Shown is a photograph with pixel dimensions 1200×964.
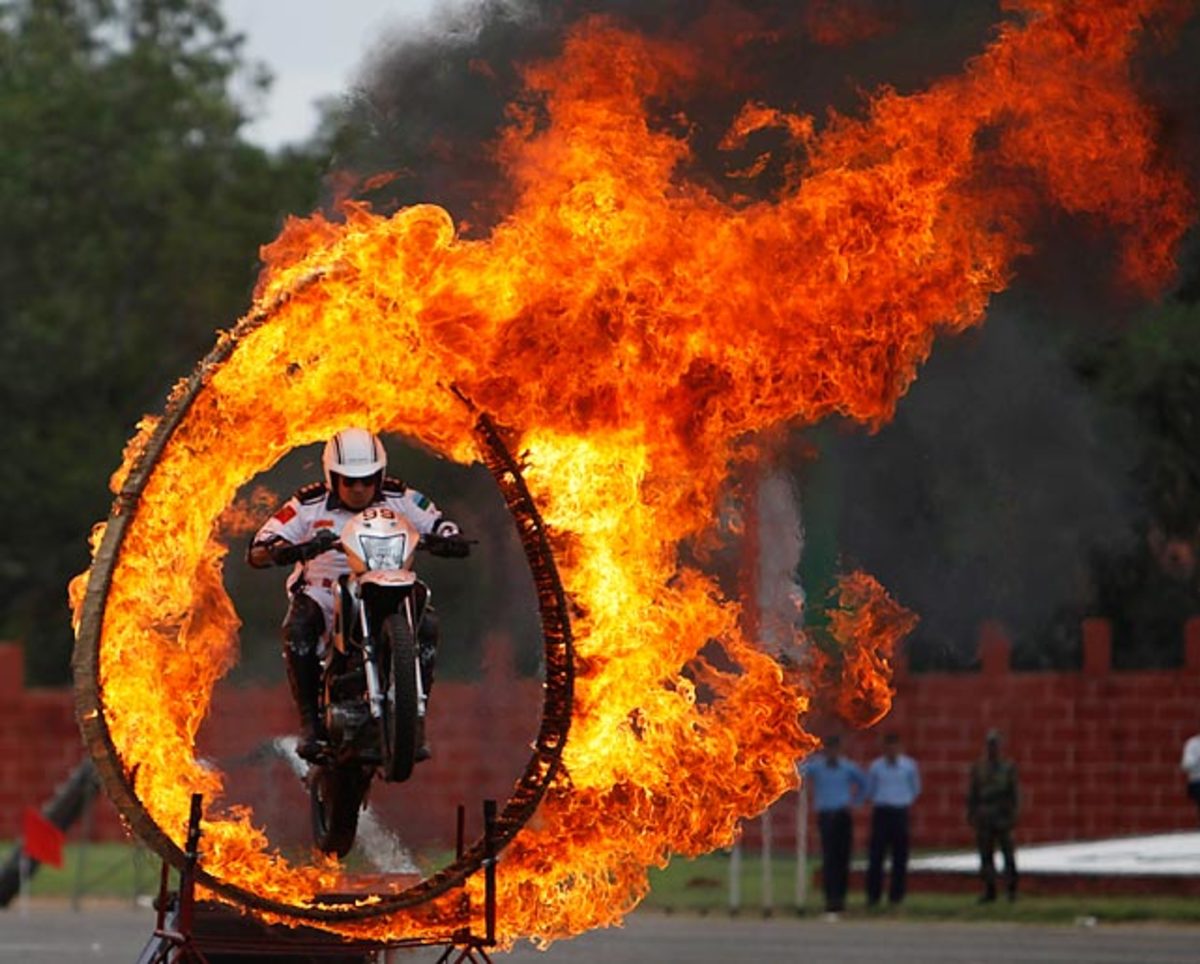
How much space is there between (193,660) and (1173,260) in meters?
6.75

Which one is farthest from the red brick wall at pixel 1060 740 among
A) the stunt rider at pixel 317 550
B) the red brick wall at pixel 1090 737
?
the stunt rider at pixel 317 550

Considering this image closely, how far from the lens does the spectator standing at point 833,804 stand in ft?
109

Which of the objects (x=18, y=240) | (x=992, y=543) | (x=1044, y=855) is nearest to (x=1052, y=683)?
(x=1044, y=855)

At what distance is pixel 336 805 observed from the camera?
647 inches

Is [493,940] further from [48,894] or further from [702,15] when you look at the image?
[48,894]

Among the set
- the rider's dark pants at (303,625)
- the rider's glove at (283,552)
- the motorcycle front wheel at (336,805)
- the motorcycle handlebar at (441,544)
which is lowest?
the motorcycle front wheel at (336,805)

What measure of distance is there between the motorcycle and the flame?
50 centimetres

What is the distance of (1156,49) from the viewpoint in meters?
18.3

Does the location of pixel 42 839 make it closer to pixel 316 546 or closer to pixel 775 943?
pixel 775 943

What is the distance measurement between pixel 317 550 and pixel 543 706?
4.70 ft

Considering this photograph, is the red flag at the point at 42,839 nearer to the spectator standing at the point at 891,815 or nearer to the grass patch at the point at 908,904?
the grass patch at the point at 908,904

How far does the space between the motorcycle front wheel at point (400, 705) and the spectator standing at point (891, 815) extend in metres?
17.7

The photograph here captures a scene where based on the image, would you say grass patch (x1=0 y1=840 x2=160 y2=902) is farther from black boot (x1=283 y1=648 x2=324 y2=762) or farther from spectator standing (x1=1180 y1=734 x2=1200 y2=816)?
black boot (x1=283 y1=648 x2=324 y2=762)

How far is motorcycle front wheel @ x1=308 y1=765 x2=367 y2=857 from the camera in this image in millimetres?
16359
